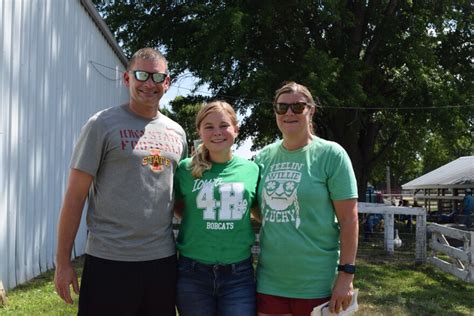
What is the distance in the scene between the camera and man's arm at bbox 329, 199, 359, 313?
268 centimetres

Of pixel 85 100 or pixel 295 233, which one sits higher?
pixel 85 100

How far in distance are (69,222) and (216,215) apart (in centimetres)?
Result: 78

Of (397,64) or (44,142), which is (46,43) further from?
(397,64)

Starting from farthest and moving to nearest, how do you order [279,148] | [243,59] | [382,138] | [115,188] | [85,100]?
A: 1. [382,138]
2. [243,59]
3. [85,100]
4. [279,148]
5. [115,188]

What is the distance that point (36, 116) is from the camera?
23.9ft

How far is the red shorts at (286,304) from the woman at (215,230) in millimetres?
57

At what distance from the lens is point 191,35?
15.8 meters

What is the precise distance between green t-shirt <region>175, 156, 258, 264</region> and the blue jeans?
5 cm

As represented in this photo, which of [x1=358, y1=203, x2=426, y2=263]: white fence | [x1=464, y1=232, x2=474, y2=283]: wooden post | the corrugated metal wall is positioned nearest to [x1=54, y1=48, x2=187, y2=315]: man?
the corrugated metal wall

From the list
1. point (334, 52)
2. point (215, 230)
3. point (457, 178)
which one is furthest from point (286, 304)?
point (457, 178)

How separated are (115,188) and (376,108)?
1493 centimetres

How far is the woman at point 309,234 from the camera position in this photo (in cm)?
270

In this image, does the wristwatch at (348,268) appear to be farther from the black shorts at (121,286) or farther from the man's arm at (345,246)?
the black shorts at (121,286)

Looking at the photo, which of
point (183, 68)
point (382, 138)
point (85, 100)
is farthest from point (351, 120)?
point (85, 100)
